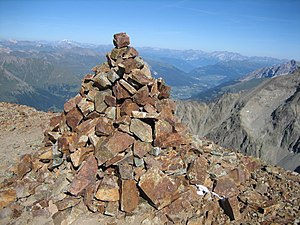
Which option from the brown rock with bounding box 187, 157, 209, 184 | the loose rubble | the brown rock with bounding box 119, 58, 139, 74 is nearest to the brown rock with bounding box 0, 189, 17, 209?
the loose rubble

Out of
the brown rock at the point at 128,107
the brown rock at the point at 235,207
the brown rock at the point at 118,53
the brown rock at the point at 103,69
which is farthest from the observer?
the brown rock at the point at 103,69

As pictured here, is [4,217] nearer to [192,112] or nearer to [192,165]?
[192,165]

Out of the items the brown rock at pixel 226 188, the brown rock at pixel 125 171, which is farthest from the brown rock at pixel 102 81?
the brown rock at pixel 226 188

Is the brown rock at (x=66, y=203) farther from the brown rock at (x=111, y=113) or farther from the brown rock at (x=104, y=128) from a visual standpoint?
the brown rock at (x=111, y=113)

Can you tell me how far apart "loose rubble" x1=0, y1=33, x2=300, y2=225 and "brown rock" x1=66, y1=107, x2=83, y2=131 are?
6 centimetres

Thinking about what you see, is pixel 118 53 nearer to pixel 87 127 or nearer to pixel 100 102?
pixel 100 102

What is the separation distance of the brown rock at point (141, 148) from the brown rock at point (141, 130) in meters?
0.28

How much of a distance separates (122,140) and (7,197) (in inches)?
280

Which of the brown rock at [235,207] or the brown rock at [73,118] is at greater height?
the brown rock at [73,118]

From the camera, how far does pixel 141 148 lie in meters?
16.0

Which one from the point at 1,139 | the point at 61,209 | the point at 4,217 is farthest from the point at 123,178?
the point at 1,139

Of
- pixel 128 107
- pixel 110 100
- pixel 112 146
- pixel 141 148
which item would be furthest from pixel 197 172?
pixel 110 100

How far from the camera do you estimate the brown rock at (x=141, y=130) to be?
16297 millimetres

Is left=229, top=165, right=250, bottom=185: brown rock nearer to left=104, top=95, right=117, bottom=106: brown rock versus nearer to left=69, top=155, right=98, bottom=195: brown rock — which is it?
left=69, top=155, right=98, bottom=195: brown rock
